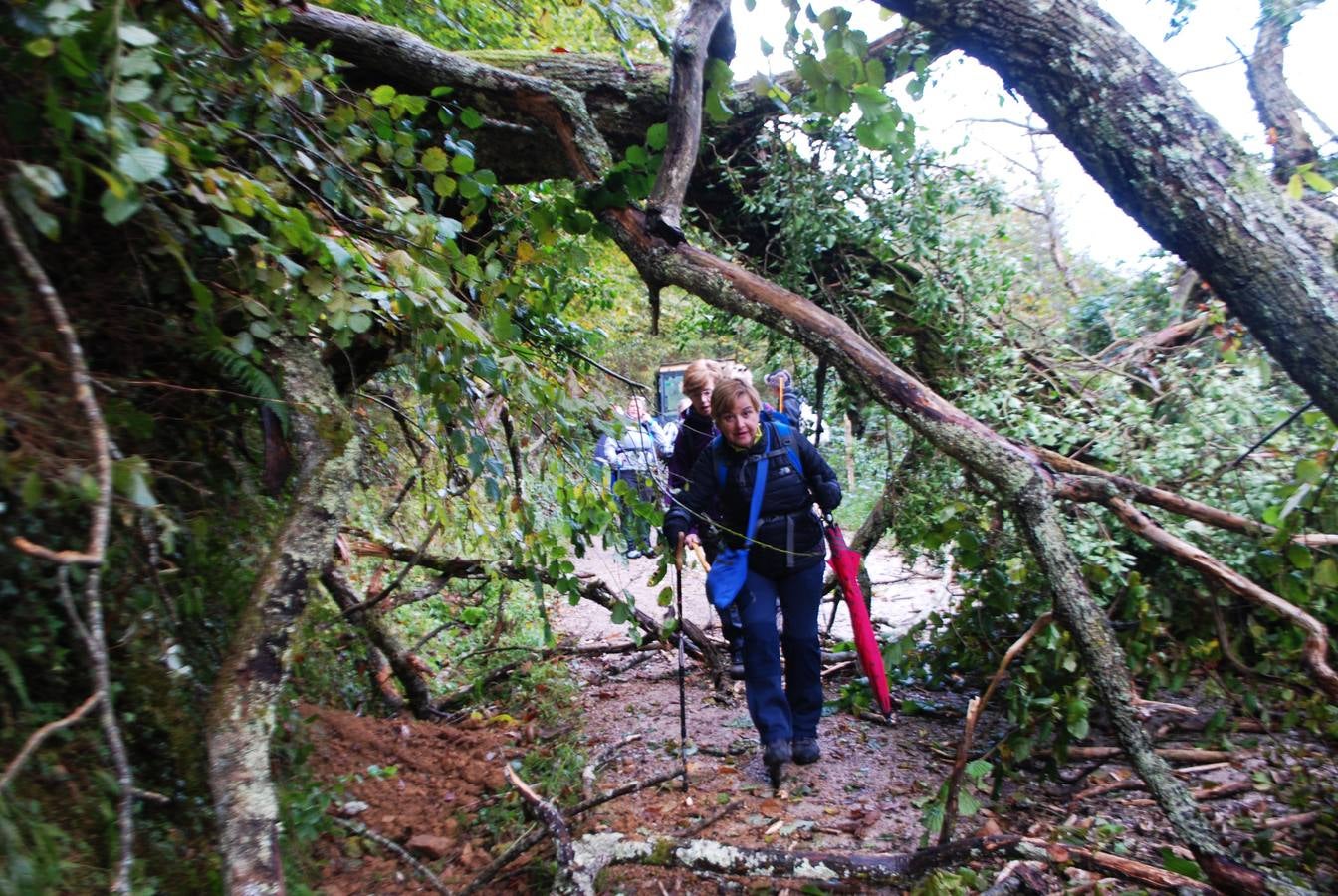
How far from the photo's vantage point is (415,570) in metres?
6.87

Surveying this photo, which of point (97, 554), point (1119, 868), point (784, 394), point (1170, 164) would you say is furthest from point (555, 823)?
point (1170, 164)

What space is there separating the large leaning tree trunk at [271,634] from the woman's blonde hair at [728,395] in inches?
81.7

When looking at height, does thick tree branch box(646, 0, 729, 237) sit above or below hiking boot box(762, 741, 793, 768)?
above

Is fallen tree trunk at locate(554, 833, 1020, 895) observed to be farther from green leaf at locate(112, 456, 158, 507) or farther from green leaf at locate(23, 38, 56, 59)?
green leaf at locate(23, 38, 56, 59)

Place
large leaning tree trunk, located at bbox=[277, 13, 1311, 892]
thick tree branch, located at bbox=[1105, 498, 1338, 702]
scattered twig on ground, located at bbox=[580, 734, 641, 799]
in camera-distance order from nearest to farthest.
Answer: large leaning tree trunk, located at bbox=[277, 13, 1311, 892], thick tree branch, located at bbox=[1105, 498, 1338, 702], scattered twig on ground, located at bbox=[580, 734, 641, 799]

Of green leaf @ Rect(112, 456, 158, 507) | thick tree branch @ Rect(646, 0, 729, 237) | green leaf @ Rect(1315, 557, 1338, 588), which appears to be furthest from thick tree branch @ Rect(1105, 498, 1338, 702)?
green leaf @ Rect(112, 456, 158, 507)

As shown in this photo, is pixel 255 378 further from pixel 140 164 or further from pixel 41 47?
pixel 41 47

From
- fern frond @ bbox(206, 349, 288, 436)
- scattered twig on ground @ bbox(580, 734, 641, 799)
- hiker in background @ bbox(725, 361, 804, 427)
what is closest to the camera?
fern frond @ bbox(206, 349, 288, 436)

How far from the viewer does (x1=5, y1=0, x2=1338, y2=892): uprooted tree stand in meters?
1.91

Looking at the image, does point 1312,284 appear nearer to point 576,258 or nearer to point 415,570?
point 576,258

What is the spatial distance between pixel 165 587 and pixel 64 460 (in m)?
1.14

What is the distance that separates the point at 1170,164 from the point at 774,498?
90.8 inches

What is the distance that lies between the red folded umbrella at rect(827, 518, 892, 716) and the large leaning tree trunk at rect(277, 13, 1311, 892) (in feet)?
5.27

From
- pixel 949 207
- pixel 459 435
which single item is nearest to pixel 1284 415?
pixel 949 207
